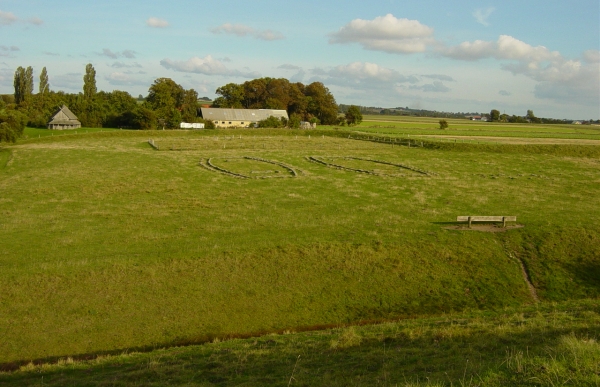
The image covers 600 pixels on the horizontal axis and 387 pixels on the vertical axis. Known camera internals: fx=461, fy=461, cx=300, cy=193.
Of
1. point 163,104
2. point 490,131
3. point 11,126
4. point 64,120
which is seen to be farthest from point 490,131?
point 11,126

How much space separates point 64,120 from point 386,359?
361 ft

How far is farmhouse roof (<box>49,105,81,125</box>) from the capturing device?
10388 cm

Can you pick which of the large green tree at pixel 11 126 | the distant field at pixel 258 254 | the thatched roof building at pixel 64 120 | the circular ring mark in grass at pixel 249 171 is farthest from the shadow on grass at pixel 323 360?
the thatched roof building at pixel 64 120

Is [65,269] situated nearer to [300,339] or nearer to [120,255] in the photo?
[120,255]

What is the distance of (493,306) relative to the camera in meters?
21.7

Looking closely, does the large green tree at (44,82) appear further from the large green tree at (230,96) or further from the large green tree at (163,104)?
the large green tree at (230,96)

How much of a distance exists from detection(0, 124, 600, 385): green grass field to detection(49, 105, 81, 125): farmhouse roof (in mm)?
65347

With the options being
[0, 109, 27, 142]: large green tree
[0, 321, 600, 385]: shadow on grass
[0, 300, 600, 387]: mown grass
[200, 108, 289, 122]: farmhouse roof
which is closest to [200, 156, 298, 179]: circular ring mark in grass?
[0, 300, 600, 387]: mown grass

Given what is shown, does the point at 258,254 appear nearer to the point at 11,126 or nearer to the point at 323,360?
the point at 323,360

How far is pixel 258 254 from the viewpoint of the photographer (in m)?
24.8

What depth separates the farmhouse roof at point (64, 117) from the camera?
104m

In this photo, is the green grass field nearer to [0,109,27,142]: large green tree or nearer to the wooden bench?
the wooden bench

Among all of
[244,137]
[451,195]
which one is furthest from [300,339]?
[244,137]

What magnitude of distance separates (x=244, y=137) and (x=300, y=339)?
80.5m
